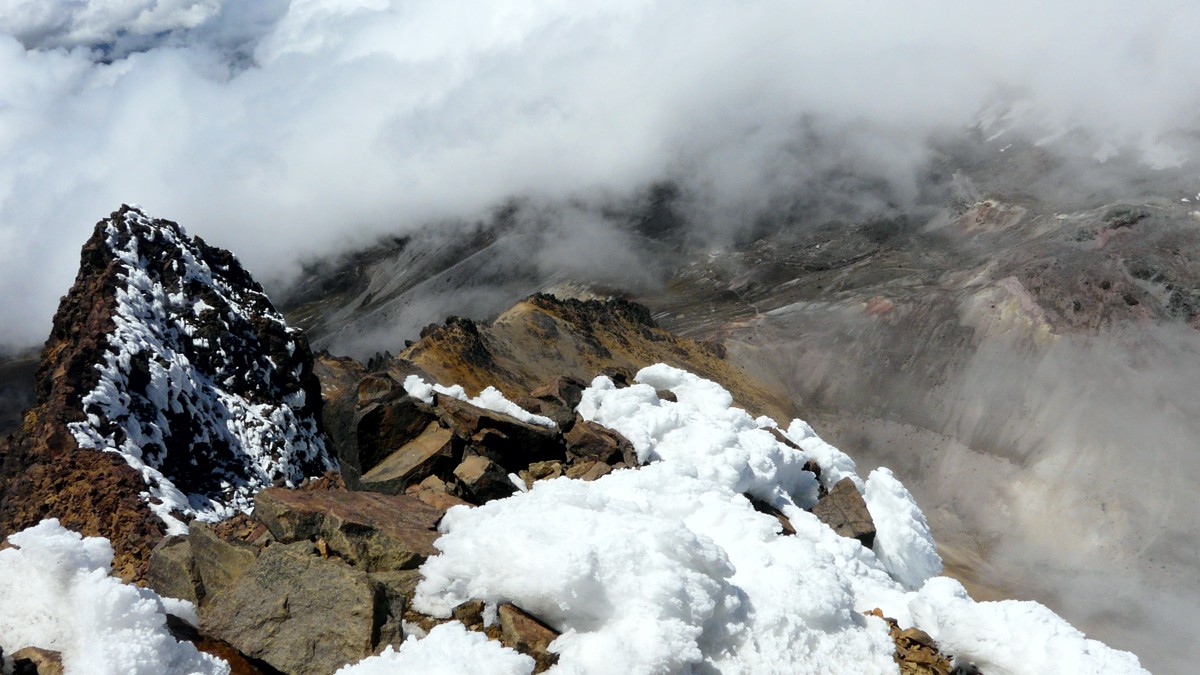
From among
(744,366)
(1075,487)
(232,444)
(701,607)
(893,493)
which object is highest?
(232,444)

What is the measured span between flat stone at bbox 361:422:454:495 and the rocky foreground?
41 mm

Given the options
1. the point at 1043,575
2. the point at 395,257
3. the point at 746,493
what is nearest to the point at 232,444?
the point at 746,493

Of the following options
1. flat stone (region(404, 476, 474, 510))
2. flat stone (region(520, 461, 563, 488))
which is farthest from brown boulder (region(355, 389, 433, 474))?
flat stone (region(520, 461, 563, 488))

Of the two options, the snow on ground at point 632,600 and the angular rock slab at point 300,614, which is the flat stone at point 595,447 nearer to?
the snow on ground at point 632,600

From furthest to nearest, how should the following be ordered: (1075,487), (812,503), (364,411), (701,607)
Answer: (1075,487)
(812,503)
(364,411)
(701,607)

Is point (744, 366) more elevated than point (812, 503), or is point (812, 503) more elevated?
point (812, 503)

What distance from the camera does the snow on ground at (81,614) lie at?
719 centimetres

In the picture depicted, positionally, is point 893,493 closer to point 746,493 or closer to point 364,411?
point 746,493

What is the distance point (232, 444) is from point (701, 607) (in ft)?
37.0

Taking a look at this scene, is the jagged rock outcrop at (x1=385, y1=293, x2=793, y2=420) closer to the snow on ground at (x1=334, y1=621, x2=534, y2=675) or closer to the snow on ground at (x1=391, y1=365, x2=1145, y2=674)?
the snow on ground at (x1=391, y1=365, x2=1145, y2=674)

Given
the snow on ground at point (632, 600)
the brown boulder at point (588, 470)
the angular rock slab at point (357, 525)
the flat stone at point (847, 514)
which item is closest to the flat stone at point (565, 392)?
the brown boulder at point (588, 470)

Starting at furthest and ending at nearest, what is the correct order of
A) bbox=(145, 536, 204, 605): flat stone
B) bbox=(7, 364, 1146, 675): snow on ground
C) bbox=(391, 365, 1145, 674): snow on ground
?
bbox=(145, 536, 204, 605): flat stone < bbox=(391, 365, 1145, 674): snow on ground < bbox=(7, 364, 1146, 675): snow on ground

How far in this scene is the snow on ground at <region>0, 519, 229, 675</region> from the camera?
23.6 feet

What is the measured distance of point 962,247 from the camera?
87.6 meters
